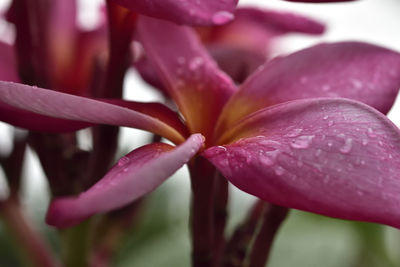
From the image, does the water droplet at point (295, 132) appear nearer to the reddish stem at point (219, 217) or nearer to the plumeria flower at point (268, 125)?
the plumeria flower at point (268, 125)

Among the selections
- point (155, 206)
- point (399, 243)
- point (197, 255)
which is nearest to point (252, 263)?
point (197, 255)

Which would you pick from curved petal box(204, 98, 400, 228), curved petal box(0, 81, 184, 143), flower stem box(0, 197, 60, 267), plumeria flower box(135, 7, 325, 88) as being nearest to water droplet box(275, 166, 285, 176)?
curved petal box(204, 98, 400, 228)

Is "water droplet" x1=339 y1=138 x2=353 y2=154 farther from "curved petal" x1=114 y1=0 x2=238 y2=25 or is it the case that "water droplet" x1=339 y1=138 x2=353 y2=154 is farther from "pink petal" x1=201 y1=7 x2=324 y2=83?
"pink petal" x1=201 y1=7 x2=324 y2=83

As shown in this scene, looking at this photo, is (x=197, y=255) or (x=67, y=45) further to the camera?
(x=67, y=45)

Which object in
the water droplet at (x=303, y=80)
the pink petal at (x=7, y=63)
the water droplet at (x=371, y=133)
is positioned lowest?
the pink petal at (x=7, y=63)

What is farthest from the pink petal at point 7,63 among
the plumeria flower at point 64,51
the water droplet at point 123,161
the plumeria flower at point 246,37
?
the water droplet at point 123,161

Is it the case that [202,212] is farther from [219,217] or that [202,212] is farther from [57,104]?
[57,104]

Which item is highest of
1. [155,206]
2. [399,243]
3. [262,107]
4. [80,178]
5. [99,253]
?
[262,107]

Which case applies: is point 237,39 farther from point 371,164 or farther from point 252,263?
point 371,164
